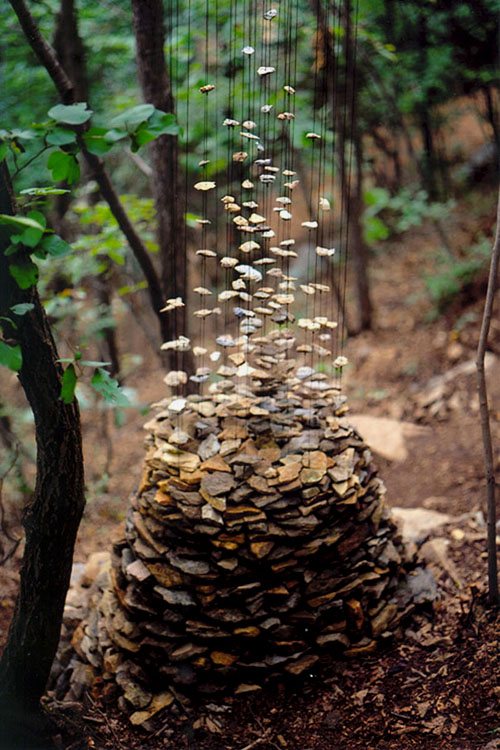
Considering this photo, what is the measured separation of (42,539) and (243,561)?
34.1 inches

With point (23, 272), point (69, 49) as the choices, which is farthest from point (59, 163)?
point (69, 49)

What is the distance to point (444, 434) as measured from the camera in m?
4.96

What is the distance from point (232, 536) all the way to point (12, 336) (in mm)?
1240

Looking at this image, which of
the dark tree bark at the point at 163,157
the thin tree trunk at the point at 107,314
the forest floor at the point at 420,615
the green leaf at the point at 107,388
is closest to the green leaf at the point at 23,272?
the green leaf at the point at 107,388

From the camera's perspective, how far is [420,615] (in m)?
2.98

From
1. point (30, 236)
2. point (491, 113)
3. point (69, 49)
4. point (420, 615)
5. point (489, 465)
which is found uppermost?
point (69, 49)

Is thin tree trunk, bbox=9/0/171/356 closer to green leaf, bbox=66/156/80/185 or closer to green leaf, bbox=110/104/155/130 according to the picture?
green leaf, bbox=66/156/80/185

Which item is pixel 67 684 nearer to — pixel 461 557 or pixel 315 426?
pixel 315 426

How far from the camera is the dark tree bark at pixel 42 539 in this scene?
2.22 metres

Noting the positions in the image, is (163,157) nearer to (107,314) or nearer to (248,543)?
(107,314)

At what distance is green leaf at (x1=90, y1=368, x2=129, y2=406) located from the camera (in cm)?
171

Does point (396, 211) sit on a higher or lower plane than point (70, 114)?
higher

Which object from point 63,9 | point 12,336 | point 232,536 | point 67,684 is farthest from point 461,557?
point 63,9

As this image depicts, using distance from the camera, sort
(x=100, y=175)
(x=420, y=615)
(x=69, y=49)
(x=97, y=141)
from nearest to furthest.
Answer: (x=97, y=141)
(x=420, y=615)
(x=100, y=175)
(x=69, y=49)
